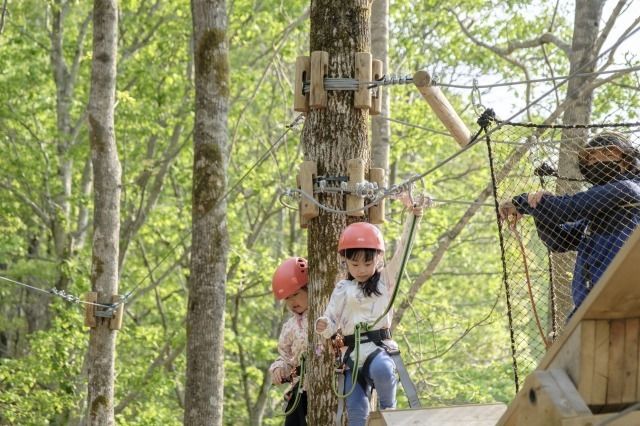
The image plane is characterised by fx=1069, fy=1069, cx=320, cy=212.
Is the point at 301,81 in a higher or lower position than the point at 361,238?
higher

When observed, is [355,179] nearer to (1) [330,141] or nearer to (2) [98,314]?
(1) [330,141]

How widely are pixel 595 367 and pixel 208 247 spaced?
6.00 meters

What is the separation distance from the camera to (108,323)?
9.79 m

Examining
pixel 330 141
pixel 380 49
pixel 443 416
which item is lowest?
pixel 443 416

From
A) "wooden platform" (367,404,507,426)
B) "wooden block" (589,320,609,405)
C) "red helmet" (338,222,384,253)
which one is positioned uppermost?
"red helmet" (338,222,384,253)

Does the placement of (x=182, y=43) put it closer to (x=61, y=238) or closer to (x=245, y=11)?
(x=245, y=11)

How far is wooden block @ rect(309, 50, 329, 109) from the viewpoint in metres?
5.48

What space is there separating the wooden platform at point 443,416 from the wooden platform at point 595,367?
96 cm

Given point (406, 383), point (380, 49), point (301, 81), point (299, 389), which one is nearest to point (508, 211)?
point (406, 383)

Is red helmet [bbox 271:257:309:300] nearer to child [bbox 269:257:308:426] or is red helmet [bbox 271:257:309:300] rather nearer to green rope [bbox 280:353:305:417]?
child [bbox 269:257:308:426]

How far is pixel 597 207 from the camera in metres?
4.52

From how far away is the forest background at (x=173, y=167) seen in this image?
16859 millimetres

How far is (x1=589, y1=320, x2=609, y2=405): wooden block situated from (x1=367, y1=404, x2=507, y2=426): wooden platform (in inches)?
44.0

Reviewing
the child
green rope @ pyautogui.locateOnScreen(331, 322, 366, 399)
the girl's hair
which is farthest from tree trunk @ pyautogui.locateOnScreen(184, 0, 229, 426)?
the girl's hair
